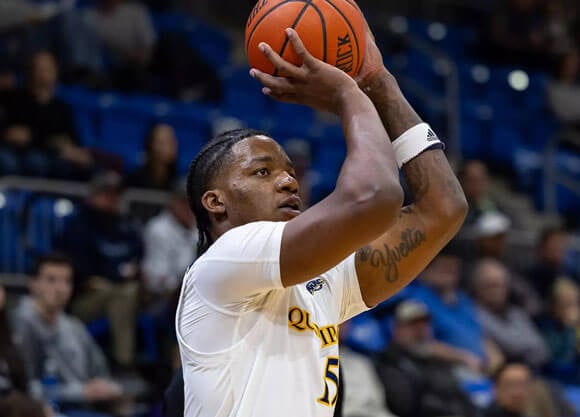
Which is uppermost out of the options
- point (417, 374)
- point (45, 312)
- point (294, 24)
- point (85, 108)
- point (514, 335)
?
point (85, 108)

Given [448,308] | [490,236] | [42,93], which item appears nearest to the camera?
[448,308]

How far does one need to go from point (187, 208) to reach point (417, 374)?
7.21 feet

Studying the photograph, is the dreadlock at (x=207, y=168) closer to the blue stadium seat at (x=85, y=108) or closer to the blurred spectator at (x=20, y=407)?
the blurred spectator at (x=20, y=407)

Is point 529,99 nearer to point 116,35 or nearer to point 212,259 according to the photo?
point 116,35

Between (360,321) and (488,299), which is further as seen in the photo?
(488,299)

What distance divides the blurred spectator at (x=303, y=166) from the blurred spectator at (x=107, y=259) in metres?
1.39

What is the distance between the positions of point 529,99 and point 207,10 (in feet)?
14.4

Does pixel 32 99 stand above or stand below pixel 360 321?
above

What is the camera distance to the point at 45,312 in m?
6.98

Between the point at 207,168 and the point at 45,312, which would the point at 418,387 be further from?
the point at 207,168

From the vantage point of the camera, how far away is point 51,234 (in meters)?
8.02

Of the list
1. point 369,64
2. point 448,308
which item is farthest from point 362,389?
point 369,64

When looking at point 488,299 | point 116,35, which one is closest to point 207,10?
point 116,35

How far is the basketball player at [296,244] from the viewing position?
2840mm
